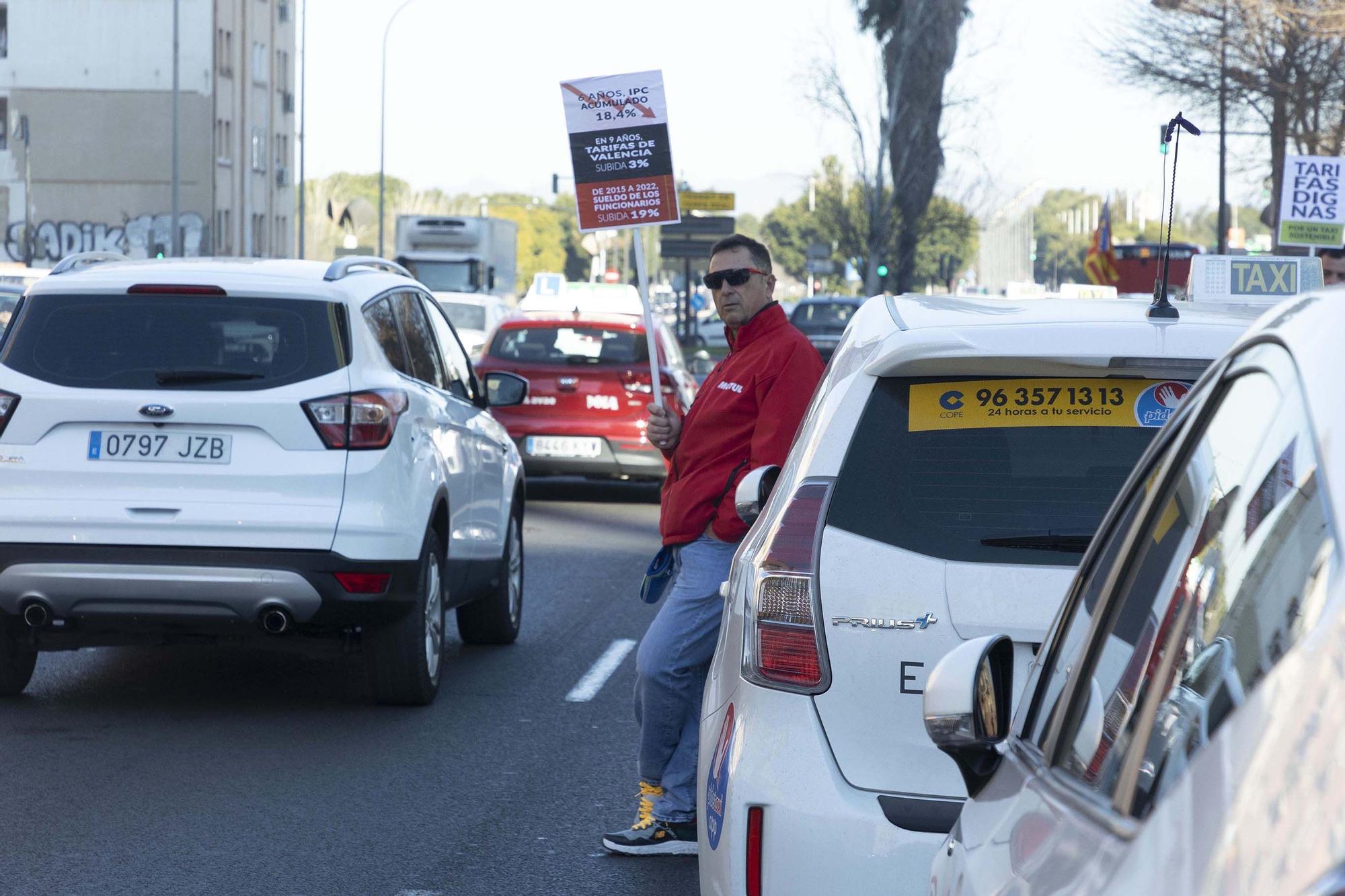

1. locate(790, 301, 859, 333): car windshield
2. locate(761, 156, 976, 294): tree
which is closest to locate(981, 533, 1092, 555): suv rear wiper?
locate(790, 301, 859, 333): car windshield

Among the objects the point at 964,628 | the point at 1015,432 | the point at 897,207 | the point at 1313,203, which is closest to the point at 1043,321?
the point at 1015,432

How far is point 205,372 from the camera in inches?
286

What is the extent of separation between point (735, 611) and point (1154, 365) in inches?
40.8

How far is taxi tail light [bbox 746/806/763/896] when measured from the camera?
3.68m

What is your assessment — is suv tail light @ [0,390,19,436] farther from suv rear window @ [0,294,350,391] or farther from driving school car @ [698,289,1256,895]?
driving school car @ [698,289,1256,895]

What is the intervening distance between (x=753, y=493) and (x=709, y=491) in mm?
583

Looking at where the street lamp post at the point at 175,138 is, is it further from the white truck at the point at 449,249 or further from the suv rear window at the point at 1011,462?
the suv rear window at the point at 1011,462

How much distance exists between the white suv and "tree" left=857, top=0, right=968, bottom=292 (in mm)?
44383

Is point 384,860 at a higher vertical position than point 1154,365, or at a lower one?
lower

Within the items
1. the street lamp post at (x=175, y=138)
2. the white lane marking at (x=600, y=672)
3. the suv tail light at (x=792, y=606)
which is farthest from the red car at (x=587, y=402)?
the street lamp post at (x=175, y=138)

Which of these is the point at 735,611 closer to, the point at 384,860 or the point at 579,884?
the point at 579,884

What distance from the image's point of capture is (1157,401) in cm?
378

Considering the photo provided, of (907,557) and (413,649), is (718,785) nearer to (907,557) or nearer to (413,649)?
(907,557)

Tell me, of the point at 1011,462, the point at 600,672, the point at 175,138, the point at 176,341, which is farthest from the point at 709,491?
the point at 175,138
